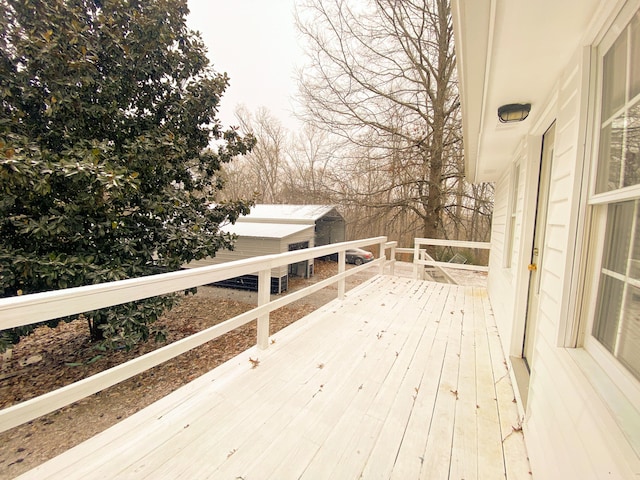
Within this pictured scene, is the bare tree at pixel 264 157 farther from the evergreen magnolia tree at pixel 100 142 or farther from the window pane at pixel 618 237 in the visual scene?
the window pane at pixel 618 237

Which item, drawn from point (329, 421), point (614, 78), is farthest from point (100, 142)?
point (614, 78)

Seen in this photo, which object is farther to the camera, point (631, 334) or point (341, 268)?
point (341, 268)

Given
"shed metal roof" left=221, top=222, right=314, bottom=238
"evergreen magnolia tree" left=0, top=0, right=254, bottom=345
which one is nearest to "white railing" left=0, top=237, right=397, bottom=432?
"evergreen magnolia tree" left=0, top=0, right=254, bottom=345

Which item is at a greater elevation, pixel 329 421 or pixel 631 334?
pixel 631 334

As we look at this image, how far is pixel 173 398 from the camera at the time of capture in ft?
5.96

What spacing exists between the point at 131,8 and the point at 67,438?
5.99m

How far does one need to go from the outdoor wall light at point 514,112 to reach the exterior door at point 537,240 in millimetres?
266

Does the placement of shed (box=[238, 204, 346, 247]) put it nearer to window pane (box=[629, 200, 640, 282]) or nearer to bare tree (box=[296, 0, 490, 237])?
bare tree (box=[296, 0, 490, 237])

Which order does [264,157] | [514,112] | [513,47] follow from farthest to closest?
1. [264,157]
2. [514,112]
3. [513,47]

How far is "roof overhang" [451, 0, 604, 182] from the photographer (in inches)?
46.4

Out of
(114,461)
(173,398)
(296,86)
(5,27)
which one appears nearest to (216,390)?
(173,398)

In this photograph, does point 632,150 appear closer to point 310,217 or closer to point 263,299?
point 263,299

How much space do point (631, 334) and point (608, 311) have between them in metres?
Result: 0.18

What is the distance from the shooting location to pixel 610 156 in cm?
107
